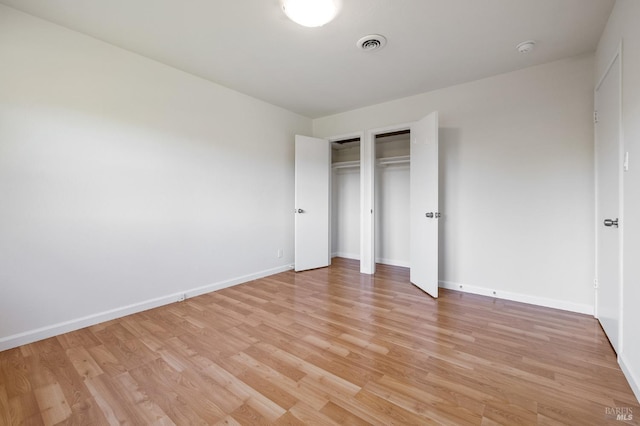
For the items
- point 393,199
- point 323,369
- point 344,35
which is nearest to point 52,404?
point 323,369

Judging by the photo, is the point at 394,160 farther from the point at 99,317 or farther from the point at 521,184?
the point at 99,317

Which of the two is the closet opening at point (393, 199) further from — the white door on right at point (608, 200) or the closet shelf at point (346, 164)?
the white door on right at point (608, 200)

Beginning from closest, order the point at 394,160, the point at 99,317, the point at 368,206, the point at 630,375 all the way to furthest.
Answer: the point at 630,375, the point at 99,317, the point at 368,206, the point at 394,160

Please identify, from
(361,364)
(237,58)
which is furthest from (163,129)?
(361,364)

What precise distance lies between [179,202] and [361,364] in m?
2.59

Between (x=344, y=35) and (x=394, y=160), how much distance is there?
8.59ft

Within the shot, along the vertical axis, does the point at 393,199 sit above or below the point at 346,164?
below

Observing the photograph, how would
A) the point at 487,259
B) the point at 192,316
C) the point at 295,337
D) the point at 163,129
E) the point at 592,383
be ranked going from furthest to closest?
1. the point at 487,259
2. the point at 163,129
3. the point at 192,316
4. the point at 295,337
5. the point at 592,383

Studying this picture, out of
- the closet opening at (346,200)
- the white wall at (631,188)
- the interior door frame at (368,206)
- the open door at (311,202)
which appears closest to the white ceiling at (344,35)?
the white wall at (631,188)

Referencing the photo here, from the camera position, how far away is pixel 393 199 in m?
4.91

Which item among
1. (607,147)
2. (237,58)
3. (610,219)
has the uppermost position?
(237,58)

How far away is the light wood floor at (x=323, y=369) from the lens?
4.68 ft

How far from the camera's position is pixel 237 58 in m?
2.81

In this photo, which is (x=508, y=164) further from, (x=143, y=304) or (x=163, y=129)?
(x=143, y=304)
